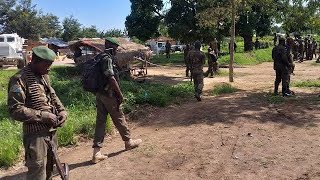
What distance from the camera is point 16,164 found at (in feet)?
22.6

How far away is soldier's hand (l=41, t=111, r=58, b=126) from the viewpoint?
4.39m

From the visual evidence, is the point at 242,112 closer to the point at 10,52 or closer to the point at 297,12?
the point at 297,12

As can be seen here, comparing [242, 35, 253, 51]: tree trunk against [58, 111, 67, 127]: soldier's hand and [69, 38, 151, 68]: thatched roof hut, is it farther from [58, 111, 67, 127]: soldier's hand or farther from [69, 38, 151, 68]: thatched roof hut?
[58, 111, 67, 127]: soldier's hand

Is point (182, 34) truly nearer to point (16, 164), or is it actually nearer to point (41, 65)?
point (16, 164)

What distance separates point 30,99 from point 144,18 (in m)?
26.1

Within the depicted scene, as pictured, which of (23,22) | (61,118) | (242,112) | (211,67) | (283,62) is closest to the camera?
(61,118)

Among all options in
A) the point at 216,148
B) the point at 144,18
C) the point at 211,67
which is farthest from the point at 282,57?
the point at 144,18

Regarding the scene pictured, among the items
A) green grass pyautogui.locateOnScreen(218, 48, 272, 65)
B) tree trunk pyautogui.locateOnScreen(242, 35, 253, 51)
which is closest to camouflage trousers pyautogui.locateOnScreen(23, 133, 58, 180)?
green grass pyautogui.locateOnScreen(218, 48, 272, 65)

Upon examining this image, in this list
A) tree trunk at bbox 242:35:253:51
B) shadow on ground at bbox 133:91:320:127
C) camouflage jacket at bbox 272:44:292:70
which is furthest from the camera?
tree trunk at bbox 242:35:253:51

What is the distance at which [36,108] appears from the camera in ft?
14.5

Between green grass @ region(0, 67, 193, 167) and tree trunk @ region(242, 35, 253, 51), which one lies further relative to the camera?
tree trunk @ region(242, 35, 253, 51)

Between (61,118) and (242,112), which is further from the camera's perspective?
(242,112)

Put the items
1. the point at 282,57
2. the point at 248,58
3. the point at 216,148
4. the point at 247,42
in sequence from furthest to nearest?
the point at 247,42 → the point at 248,58 → the point at 282,57 → the point at 216,148

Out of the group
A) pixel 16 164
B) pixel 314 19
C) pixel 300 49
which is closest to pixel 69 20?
pixel 300 49
